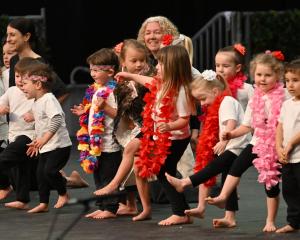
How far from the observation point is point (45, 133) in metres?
10.8

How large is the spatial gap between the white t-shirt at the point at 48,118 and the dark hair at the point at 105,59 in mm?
509

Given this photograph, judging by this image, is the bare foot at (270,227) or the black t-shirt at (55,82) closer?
the bare foot at (270,227)

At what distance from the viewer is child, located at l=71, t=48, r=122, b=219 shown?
35.1 ft

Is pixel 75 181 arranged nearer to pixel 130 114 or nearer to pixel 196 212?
pixel 130 114

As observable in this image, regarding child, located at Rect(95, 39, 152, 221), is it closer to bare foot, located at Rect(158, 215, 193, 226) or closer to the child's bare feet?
bare foot, located at Rect(158, 215, 193, 226)

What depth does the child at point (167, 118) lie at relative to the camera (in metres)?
10.0

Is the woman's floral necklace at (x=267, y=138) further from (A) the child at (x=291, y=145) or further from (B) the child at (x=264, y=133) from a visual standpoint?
(A) the child at (x=291, y=145)

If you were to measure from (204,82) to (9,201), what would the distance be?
8.71ft

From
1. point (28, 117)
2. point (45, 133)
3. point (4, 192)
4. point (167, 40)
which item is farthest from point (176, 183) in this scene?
point (4, 192)

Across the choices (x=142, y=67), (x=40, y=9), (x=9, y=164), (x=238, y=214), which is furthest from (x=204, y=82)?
(x=40, y=9)

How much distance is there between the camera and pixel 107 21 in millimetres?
18875

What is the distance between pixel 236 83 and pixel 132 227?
58.2 inches

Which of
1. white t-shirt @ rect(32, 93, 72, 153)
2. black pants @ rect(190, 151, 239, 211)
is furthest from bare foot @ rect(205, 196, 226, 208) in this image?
white t-shirt @ rect(32, 93, 72, 153)

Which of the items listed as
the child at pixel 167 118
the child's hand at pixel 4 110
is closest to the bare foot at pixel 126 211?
the child at pixel 167 118
